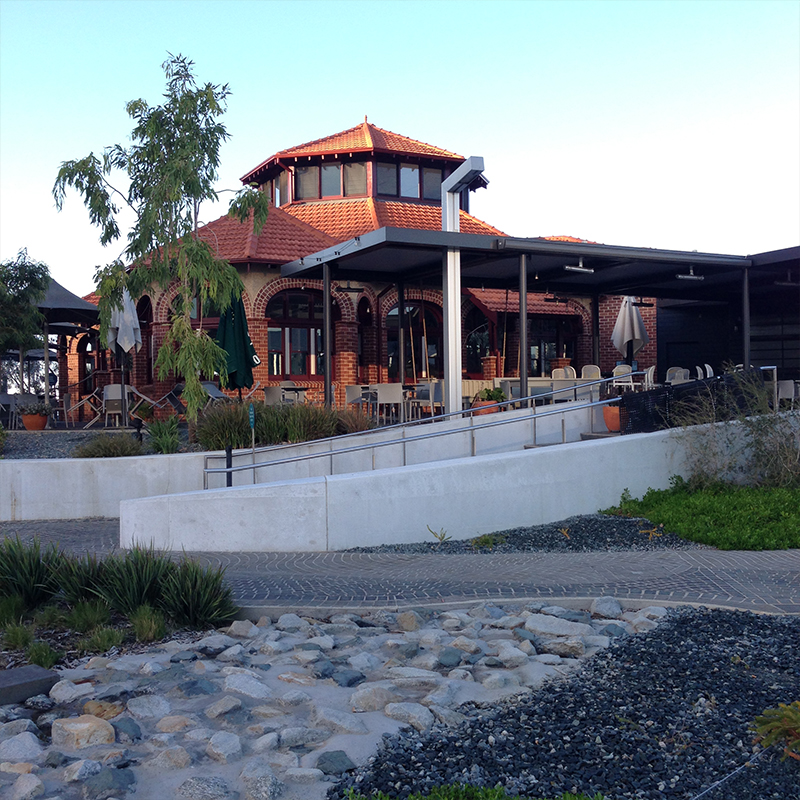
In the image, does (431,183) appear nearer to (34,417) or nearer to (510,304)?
(510,304)

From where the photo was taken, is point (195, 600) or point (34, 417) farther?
point (34, 417)

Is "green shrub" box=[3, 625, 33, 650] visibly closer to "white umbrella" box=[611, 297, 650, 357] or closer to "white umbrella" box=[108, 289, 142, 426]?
"white umbrella" box=[108, 289, 142, 426]

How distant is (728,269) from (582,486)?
27.2ft

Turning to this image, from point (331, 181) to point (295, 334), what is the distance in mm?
6005

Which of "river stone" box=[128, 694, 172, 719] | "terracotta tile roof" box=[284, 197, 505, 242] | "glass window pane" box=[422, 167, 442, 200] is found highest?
"glass window pane" box=[422, 167, 442, 200]

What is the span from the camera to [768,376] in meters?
16.1

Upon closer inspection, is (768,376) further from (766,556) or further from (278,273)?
(278,273)

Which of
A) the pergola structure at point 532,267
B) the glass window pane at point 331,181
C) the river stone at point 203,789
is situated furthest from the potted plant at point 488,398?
the river stone at point 203,789

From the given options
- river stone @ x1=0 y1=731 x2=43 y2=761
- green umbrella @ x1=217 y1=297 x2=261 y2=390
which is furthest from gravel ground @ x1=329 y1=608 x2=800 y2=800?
green umbrella @ x1=217 y1=297 x2=261 y2=390

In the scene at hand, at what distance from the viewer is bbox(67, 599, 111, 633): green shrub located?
5566 millimetres

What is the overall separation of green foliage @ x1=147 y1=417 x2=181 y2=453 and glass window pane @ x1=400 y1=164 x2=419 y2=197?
43.3 ft

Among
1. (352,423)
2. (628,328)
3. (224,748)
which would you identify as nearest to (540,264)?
(628,328)

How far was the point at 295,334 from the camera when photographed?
67.6ft

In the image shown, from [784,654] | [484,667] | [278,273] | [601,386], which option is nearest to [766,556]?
[784,654]
